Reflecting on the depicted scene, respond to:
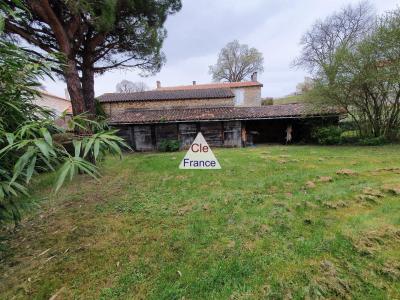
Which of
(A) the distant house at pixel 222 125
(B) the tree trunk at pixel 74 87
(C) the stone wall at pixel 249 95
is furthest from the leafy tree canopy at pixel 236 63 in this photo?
(B) the tree trunk at pixel 74 87

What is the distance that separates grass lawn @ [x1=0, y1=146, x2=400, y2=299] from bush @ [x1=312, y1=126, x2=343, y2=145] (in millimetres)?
6566

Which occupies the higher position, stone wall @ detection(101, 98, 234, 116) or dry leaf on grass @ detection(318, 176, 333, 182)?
stone wall @ detection(101, 98, 234, 116)

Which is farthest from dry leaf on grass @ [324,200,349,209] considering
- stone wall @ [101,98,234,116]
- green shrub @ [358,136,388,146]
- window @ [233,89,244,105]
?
window @ [233,89,244,105]

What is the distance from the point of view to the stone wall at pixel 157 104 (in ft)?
58.4

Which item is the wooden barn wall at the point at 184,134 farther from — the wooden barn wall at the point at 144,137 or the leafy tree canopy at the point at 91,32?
the leafy tree canopy at the point at 91,32

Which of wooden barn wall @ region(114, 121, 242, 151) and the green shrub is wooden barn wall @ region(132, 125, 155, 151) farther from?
the green shrub

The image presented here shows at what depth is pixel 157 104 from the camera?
18.1 meters

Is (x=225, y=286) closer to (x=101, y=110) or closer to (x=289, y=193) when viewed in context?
(x=289, y=193)

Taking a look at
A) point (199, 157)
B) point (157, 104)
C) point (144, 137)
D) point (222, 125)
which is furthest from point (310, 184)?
point (157, 104)

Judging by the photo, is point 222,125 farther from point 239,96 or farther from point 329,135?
point 239,96

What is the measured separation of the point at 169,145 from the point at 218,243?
10.4 m

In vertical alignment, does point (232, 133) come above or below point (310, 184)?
above

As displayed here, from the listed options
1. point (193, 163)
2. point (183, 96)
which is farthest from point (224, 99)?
point (193, 163)

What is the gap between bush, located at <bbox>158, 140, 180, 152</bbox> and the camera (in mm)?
13242
